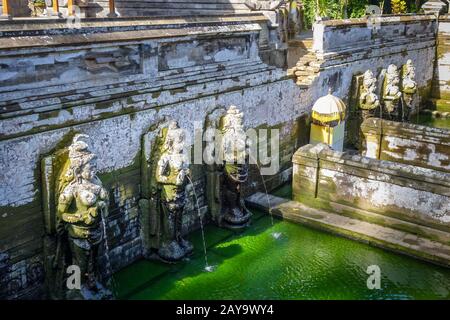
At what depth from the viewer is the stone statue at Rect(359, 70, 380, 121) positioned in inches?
484

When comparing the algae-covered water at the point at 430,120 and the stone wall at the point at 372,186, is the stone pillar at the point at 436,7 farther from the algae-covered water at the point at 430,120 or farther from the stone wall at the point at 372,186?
the stone wall at the point at 372,186

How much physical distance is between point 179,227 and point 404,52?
426 inches

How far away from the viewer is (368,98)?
40.5 feet

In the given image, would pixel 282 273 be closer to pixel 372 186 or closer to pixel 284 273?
pixel 284 273

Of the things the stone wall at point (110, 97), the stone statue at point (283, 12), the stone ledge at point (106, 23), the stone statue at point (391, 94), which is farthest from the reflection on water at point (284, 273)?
the stone statue at point (391, 94)

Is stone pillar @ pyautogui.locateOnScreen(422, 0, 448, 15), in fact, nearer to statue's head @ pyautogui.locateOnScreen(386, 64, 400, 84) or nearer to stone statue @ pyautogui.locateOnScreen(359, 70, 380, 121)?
statue's head @ pyautogui.locateOnScreen(386, 64, 400, 84)

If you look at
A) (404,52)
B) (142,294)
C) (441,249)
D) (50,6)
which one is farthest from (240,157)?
(404,52)

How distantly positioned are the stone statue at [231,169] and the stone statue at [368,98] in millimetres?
5166

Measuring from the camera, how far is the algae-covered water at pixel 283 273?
666 centimetres

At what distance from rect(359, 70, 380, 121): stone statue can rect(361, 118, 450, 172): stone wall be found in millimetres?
1743

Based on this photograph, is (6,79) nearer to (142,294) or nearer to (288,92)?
(142,294)

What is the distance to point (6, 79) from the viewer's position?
18.3 ft

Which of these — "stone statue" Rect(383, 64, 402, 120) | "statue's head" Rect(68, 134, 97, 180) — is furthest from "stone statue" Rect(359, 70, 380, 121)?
A: "statue's head" Rect(68, 134, 97, 180)

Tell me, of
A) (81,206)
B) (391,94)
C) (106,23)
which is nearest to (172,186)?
(81,206)
